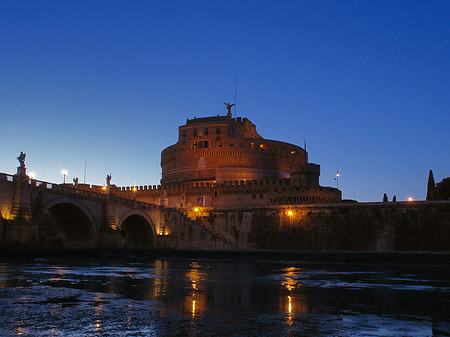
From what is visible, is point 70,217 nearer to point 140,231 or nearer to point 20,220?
point 20,220

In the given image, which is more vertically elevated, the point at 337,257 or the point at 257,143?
the point at 257,143

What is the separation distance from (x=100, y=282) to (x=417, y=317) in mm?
12362

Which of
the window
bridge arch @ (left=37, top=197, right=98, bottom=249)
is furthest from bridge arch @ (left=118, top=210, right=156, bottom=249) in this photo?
the window

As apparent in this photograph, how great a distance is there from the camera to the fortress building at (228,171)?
227 ft

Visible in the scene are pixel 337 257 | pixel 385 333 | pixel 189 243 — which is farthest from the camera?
pixel 189 243

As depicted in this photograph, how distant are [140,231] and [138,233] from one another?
566 millimetres

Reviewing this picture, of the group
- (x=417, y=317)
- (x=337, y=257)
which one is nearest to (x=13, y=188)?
(x=337, y=257)

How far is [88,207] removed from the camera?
49.4 meters

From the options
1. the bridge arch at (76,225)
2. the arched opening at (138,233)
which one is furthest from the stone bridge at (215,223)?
the bridge arch at (76,225)

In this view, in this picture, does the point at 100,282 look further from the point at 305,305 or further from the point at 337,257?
the point at 337,257

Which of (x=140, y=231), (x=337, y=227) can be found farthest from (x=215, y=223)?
(x=337, y=227)

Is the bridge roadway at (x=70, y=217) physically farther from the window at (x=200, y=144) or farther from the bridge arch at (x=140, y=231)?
the window at (x=200, y=144)

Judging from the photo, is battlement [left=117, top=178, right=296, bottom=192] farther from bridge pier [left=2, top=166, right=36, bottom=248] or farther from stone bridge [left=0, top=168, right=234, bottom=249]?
bridge pier [left=2, top=166, right=36, bottom=248]

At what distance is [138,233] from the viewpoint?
64.5 m
